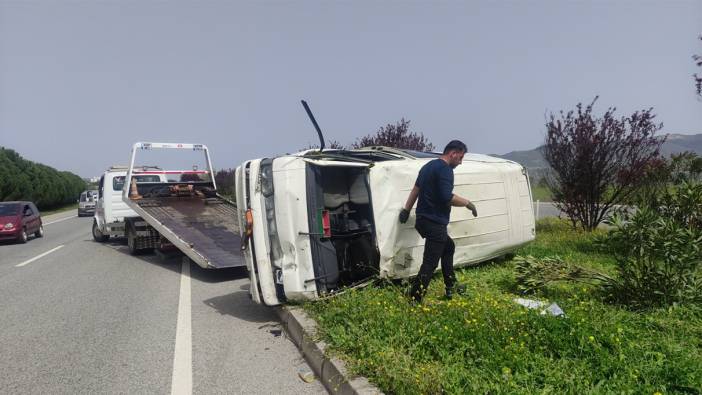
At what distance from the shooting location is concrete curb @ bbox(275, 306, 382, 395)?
355 cm

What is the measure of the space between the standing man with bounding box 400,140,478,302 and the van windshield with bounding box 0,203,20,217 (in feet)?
52.5

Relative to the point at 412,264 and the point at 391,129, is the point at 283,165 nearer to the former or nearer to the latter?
the point at 412,264

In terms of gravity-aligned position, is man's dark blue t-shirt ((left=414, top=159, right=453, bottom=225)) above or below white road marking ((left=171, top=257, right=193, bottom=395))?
above

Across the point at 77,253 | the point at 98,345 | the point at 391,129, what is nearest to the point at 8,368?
the point at 98,345

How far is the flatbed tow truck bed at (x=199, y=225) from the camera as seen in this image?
8392 mm

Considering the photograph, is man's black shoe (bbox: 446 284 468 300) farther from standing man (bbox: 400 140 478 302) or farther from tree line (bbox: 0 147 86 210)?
tree line (bbox: 0 147 86 210)

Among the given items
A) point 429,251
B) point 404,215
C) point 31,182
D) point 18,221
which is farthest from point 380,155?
point 31,182

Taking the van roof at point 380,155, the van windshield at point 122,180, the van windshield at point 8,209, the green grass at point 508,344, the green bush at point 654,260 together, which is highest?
the van roof at point 380,155

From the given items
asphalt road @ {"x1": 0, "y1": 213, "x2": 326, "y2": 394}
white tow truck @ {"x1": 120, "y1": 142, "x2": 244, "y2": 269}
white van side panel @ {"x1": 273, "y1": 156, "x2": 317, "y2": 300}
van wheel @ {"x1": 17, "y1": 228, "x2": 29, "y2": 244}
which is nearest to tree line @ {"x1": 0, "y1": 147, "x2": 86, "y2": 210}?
van wheel @ {"x1": 17, "y1": 228, "x2": 29, "y2": 244}

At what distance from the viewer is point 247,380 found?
4.13 meters

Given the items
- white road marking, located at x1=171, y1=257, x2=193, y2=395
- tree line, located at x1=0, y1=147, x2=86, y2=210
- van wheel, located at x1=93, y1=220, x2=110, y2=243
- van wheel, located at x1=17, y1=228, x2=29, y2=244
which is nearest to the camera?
white road marking, located at x1=171, y1=257, x2=193, y2=395

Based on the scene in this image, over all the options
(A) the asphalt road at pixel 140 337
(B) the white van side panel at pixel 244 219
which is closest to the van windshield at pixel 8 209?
(A) the asphalt road at pixel 140 337

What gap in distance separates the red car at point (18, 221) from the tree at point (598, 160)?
16.2m

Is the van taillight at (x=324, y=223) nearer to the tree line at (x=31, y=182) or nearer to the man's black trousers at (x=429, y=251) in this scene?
the man's black trousers at (x=429, y=251)
